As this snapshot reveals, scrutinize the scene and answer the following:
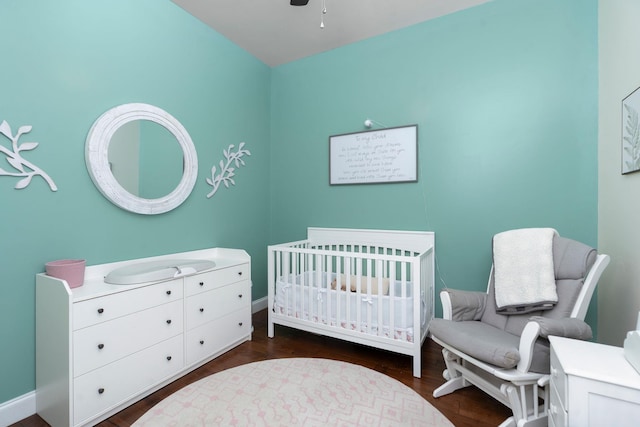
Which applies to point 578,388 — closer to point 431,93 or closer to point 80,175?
point 431,93

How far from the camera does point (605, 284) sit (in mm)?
1922

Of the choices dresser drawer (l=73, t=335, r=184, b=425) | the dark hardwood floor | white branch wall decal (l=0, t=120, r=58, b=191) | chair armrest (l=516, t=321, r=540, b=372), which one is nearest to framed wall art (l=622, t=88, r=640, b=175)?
chair armrest (l=516, t=321, r=540, b=372)

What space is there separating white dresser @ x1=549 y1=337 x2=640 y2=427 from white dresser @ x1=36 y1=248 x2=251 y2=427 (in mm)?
2024

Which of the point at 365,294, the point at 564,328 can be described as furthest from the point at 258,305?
the point at 564,328

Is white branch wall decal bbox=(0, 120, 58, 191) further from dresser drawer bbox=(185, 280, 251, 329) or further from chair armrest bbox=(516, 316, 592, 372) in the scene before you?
chair armrest bbox=(516, 316, 592, 372)

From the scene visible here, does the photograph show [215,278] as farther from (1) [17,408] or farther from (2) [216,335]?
(1) [17,408]

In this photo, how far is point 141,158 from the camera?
2057 millimetres

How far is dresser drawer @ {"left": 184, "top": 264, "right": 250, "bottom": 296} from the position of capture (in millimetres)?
1960

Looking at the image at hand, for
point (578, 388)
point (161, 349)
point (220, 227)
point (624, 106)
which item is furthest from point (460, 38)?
point (161, 349)

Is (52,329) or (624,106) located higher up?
(624,106)

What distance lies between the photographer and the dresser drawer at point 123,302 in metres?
1.42

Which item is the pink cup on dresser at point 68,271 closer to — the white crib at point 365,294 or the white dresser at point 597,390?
the white crib at point 365,294

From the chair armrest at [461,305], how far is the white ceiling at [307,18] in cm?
235

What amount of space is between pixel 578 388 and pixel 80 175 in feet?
8.71
